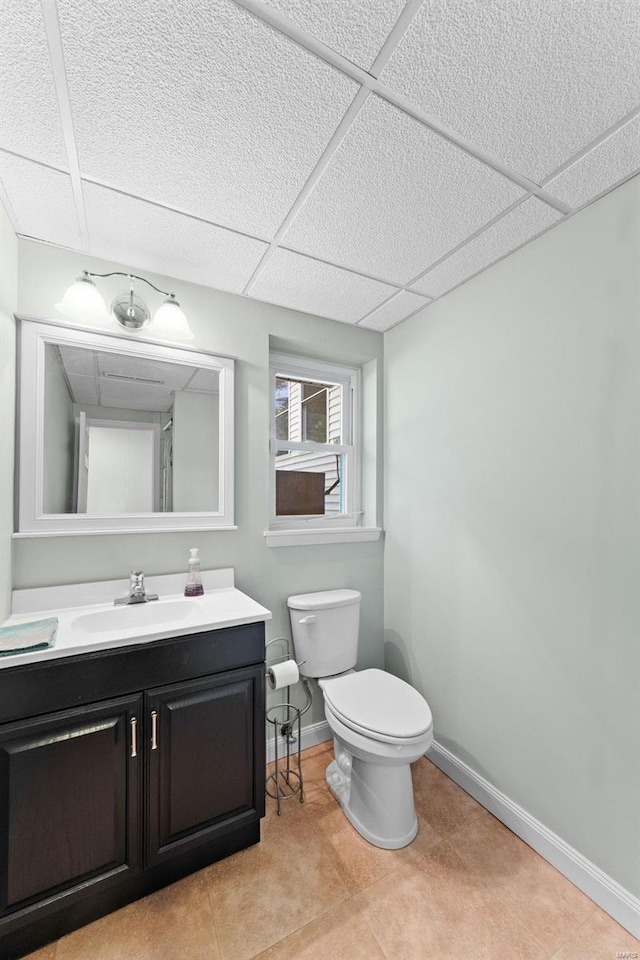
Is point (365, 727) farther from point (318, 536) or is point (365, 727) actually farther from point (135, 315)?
point (135, 315)

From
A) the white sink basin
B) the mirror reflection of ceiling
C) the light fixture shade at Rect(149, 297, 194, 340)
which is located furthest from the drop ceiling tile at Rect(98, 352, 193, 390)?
the white sink basin

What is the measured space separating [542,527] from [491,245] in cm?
112

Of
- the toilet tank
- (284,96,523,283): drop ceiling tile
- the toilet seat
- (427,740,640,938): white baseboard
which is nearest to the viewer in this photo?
(284,96,523,283): drop ceiling tile

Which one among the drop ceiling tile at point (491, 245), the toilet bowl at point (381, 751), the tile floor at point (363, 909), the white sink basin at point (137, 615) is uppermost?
the drop ceiling tile at point (491, 245)

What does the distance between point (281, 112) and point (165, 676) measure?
1689mm

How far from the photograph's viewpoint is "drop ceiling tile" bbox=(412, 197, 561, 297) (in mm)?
1411

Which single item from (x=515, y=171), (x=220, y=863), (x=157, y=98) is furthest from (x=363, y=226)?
(x=220, y=863)

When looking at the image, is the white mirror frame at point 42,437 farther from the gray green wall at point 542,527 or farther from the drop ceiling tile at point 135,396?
the gray green wall at point 542,527

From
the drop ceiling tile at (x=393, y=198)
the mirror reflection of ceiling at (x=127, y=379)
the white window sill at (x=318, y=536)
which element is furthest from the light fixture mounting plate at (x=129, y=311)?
the white window sill at (x=318, y=536)

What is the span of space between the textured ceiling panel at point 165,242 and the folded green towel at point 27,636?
1426 mm

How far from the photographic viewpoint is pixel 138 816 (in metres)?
1.29

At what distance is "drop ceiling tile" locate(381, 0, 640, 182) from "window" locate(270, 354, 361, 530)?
140cm

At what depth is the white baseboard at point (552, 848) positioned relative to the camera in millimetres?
1242

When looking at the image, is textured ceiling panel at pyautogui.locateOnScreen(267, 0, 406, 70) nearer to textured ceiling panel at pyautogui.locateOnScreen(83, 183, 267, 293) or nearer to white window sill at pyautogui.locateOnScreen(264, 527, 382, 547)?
textured ceiling panel at pyautogui.locateOnScreen(83, 183, 267, 293)
